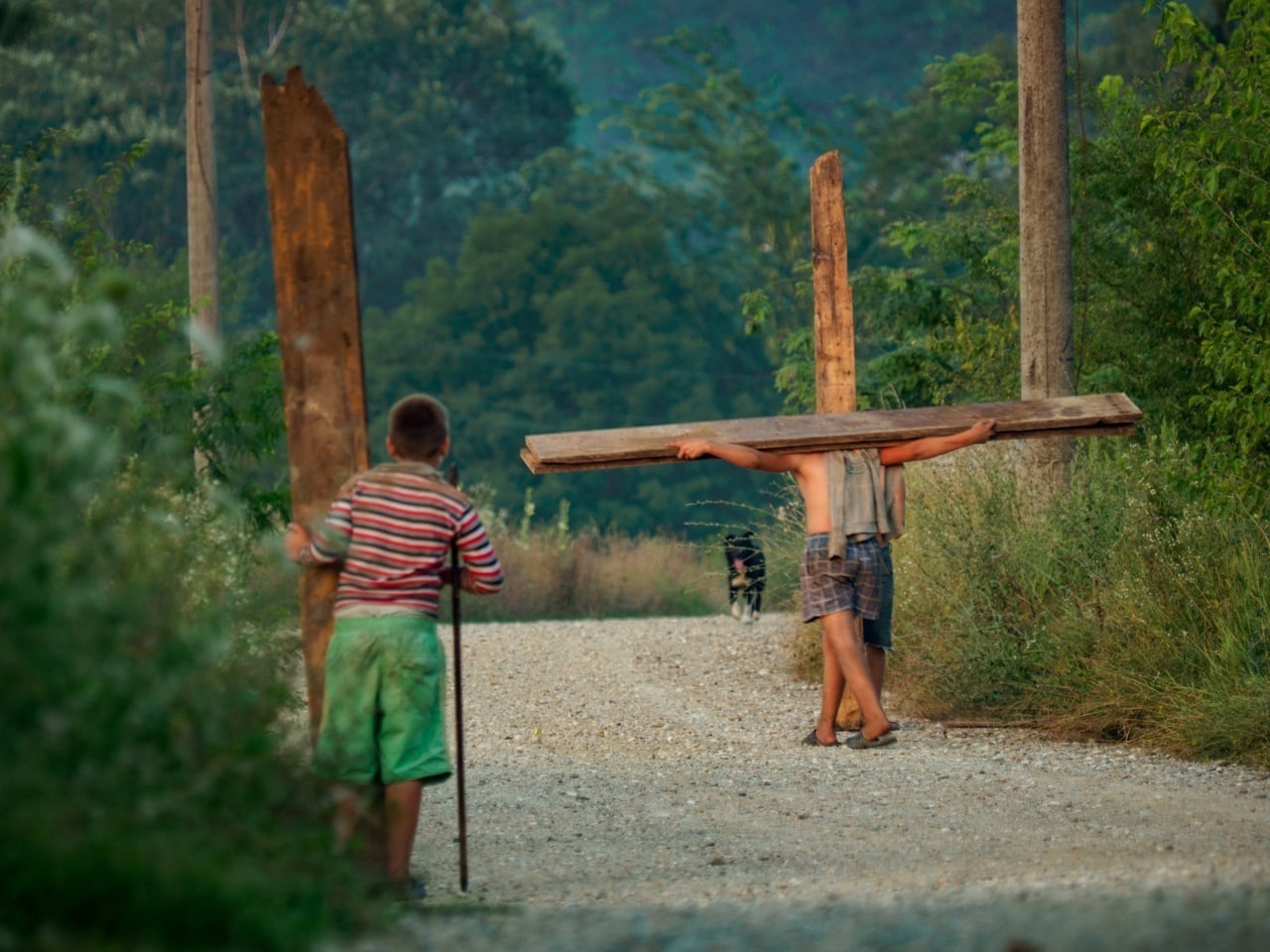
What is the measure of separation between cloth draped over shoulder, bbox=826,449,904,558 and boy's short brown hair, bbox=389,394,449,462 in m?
4.14

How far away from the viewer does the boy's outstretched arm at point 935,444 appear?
9.10 metres

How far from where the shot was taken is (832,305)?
11.1 metres

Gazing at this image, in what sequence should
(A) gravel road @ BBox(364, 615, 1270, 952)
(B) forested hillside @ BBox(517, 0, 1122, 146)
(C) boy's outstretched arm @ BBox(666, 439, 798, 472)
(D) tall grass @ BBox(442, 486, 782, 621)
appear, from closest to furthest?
(A) gravel road @ BBox(364, 615, 1270, 952), (C) boy's outstretched arm @ BBox(666, 439, 798, 472), (D) tall grass @ BBox(442, 486, 782, 621), (B) forested hillside @ BBox(517, 0, 1122, 146)

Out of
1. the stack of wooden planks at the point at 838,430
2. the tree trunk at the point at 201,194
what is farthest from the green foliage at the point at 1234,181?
the tree trunk at the point at 201,194

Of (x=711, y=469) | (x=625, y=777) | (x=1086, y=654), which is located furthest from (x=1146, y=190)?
(x=711, y=469)

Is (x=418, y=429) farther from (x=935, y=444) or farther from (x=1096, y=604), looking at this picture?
Result: (x=1096, y=604)

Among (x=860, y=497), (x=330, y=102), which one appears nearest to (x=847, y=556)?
(x=860, y=497)

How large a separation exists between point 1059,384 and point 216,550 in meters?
7.04

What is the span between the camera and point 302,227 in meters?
6.20

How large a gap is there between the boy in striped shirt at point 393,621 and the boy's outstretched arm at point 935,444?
381cm

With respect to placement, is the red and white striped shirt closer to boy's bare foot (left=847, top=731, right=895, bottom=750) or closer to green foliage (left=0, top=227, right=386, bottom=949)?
green foliage (left=0, top=227, right=386, bottom=949)

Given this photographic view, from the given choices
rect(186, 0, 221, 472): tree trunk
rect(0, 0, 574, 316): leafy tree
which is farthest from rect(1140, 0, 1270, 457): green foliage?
rect(0, 0, 574, 316): leafy tree

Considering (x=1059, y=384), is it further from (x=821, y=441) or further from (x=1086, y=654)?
(x=821, y=441)

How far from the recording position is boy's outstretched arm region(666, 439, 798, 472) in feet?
28.7
